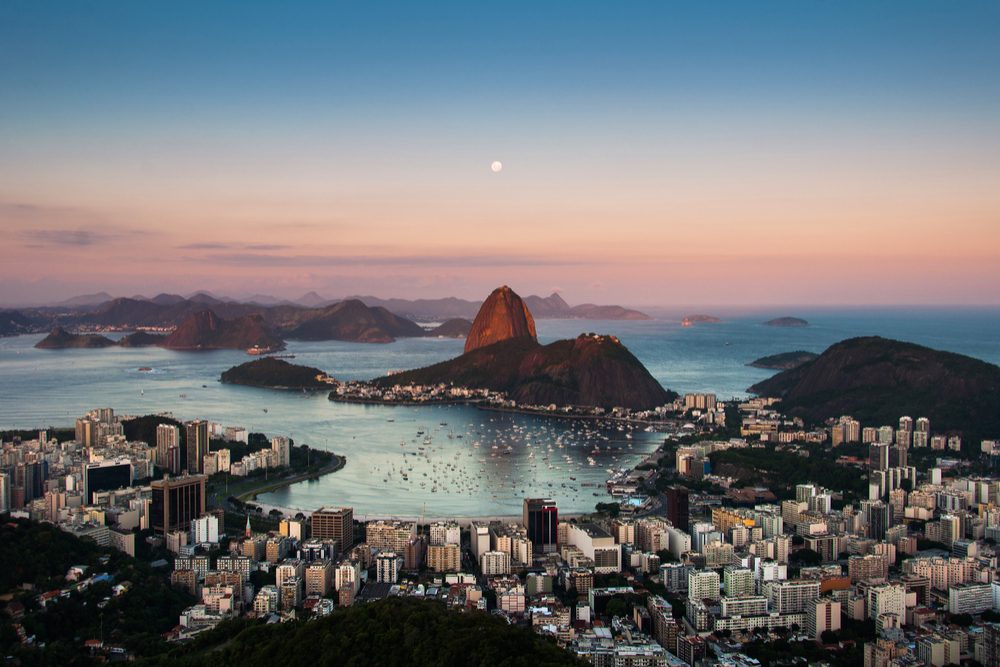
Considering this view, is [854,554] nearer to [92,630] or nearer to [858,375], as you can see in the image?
[92,630]

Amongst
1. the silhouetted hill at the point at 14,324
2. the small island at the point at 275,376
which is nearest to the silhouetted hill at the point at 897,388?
the small island at the point at 275,376

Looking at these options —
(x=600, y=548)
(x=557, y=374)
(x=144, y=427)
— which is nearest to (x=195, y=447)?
(x=144, y=427)

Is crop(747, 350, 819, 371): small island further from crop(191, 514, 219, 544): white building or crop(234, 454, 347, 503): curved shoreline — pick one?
crop(191, 514, 219, 544): white building

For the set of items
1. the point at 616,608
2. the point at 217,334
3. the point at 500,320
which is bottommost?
the point at 616,608

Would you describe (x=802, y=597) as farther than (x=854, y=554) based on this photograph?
No

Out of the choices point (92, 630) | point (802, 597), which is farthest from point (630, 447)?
point (92, 630)

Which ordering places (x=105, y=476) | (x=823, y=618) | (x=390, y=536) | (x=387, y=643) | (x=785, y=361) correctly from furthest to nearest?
(x=785, y=361), (x=105, y=476), (x=390, y=536), (x=823, y=618), (x=387, y=643)

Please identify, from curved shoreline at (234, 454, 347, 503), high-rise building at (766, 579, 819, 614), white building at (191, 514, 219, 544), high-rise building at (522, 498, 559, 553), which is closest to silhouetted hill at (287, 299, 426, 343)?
curved shoreline at (234, 454, 347, 503)

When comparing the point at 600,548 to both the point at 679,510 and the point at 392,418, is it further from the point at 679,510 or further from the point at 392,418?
the point at 392,418
